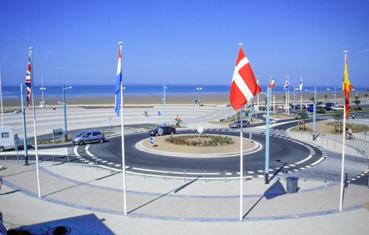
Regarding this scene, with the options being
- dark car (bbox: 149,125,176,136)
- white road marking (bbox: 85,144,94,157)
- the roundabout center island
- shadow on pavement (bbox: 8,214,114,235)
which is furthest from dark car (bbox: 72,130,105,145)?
shadow on pavement (bbox: 8,214,114,235)

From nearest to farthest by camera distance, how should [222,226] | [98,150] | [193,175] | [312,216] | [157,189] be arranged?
[222,226]
[312,216]
[157,189]
[193,175]
[98,150]

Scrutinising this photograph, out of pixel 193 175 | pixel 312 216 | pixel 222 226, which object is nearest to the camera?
pixel 222 226

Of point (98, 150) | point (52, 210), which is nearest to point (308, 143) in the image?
point (98, 150)

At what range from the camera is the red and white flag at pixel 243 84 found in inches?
560

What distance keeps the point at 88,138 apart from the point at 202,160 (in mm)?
13807

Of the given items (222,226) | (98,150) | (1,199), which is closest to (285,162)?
(222,226)

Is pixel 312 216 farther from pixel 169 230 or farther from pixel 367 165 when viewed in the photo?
pixel 367 165

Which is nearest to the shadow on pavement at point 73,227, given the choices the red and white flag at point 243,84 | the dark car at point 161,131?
the red and white flag at point 243,84

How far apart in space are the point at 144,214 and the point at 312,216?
7.51 m

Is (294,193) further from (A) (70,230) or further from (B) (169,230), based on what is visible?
(A) (70,230)

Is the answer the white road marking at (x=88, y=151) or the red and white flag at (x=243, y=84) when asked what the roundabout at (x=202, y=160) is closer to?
the white road marking at (x=88, y=151)

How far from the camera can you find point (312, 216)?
15109mm

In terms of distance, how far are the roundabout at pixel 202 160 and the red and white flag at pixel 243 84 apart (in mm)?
9446

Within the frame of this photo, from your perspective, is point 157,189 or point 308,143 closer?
point 157,189
